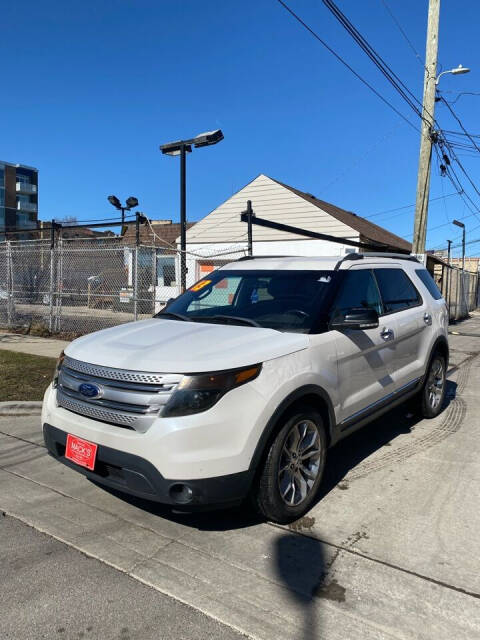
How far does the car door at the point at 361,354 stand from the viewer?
149 inches

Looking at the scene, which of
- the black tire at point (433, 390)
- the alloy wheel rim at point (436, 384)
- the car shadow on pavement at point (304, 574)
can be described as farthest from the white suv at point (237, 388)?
the alloy wheel rim at point (436, 384)

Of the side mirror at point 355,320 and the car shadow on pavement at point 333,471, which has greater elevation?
the side mirror at point 355,320

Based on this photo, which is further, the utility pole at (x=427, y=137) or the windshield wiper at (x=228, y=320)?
the utility pole at (x=427, y=137)

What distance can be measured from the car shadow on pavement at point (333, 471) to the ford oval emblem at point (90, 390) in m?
0.85

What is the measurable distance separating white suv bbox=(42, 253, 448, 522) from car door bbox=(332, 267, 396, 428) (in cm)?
1

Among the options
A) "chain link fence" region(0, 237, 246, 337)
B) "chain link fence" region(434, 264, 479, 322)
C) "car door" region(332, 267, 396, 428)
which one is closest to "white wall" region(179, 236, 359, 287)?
"chain link fence" region(0, 237, 246, 337)

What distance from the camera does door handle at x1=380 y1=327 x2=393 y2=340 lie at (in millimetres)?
4324

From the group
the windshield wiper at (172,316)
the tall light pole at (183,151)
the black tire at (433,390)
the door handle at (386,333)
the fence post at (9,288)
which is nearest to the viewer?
the windshield wiper at (172,316)

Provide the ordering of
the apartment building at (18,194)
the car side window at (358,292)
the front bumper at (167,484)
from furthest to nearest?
the apartment building at (18,194) → the car side window at (358,292) → the front bumper at (167,484)

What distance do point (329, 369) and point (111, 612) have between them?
201cm

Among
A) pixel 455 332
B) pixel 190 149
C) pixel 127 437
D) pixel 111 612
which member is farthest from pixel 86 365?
pixel 455 332

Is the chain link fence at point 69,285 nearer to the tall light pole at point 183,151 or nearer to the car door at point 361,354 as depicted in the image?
the tall light pole at point 183,151

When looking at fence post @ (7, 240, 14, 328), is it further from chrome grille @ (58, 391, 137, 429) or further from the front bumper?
the front bumper

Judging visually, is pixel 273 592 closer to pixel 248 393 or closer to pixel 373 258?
pixel 248 393
